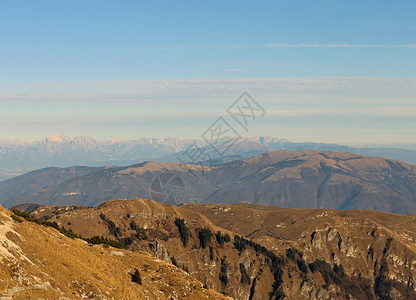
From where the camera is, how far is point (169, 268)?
10250 centimetres

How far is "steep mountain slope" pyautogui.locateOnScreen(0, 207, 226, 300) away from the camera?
5681 cm

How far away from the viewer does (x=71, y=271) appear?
6850cm

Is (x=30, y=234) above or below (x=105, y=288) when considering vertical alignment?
above

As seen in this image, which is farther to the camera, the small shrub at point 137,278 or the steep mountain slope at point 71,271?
the small shrub at point 137,278

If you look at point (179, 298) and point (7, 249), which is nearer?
point (7, 249)

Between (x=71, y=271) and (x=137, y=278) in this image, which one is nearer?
(x=71, y=271)

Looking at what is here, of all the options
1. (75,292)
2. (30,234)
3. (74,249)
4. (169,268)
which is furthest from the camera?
(169,268)

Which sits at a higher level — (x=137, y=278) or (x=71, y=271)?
(x=71, y=271)

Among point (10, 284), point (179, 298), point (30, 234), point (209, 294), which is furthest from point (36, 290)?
point (209, 294)

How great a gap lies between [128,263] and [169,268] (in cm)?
1298

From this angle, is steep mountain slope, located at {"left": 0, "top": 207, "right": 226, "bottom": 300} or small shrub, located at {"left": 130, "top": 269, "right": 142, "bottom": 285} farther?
small shrub, located at {"left": 130, "top": 269, "right": 142, "bottom": 285}

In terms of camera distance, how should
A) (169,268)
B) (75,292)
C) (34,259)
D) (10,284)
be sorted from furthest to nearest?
(169,268) → (34,259) → (75,292) → (10,284)

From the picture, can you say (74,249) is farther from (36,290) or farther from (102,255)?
(36,290)

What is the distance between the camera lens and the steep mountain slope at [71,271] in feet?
186
